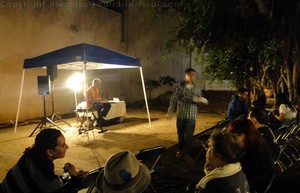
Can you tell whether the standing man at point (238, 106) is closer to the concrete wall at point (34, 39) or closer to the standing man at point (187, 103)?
the standing man at point (187, 103)

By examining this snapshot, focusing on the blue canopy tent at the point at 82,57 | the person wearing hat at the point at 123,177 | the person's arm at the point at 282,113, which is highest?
the blue canopy tent at the point at 82,57

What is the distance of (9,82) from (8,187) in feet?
30.1

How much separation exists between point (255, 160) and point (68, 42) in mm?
11425

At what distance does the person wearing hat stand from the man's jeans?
137 inches

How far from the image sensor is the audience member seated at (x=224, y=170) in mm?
2195

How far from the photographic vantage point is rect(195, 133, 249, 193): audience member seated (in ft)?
7.20

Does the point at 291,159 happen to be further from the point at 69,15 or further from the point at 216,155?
the point at 69,15

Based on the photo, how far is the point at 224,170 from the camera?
7.38ft

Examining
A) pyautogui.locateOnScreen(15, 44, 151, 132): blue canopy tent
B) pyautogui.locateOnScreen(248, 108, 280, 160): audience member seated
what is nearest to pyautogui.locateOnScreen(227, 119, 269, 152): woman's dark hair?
pyautogui.locateOnScreen(248, 108, 280, 160): audience member seated

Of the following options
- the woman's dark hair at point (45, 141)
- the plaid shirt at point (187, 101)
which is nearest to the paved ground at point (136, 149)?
the plaid shirt at point (187, 101)

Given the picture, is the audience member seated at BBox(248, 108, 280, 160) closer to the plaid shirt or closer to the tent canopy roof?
the plaid shirt

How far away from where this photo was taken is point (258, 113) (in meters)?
4.16

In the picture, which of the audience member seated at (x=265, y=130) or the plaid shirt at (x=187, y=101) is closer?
the audience member seated at (x=265, y=130)

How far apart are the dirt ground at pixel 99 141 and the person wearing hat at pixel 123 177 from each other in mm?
3229
